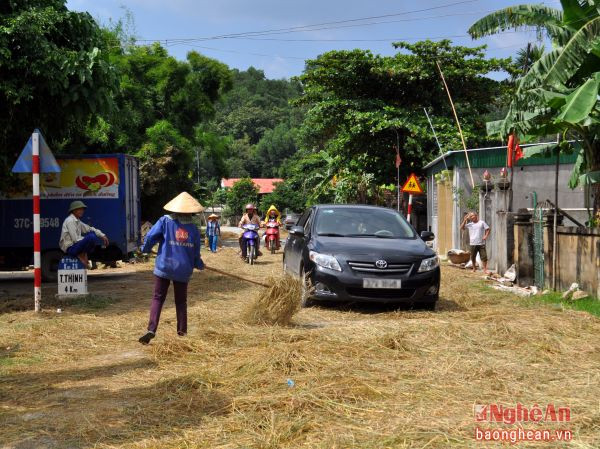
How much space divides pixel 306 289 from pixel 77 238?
13.6ft

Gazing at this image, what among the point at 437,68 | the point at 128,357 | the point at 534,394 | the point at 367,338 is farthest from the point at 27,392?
the point at 437,68

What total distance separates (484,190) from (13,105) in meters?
12.1

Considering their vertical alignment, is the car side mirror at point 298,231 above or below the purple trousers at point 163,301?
above

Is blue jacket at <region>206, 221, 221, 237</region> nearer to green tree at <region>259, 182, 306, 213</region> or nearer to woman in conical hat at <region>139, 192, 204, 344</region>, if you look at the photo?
woman in conical hat at <region>139, 192, 204, 344</region>

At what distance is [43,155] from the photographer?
34.9 feet

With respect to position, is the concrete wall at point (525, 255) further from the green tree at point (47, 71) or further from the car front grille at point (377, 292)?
the green tree at point (47, 71)

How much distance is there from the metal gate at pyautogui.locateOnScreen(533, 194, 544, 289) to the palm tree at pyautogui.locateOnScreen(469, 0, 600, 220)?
3.18 feet

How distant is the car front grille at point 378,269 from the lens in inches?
381

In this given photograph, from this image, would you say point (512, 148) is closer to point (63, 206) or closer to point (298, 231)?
point (298, 231)

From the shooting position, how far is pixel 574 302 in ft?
36.3

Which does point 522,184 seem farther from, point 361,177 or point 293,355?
point 293,355

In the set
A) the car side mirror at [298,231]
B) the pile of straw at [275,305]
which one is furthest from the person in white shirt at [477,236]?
the pile of straw at [275,305]

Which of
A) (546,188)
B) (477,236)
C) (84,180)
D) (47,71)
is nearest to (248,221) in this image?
(84,180)

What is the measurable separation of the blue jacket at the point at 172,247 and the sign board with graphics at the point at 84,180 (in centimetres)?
808
